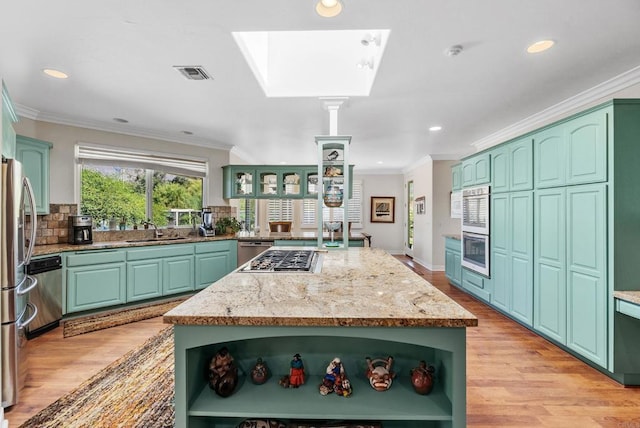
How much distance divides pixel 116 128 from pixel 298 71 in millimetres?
2807

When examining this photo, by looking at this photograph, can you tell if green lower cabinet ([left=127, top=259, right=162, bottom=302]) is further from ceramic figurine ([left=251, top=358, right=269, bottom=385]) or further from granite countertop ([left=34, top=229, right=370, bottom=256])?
ceramic figurine ([left=251, top=358, right=269, bottom=385])

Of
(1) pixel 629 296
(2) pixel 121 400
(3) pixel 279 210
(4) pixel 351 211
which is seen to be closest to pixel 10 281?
(2) pixel 121 400

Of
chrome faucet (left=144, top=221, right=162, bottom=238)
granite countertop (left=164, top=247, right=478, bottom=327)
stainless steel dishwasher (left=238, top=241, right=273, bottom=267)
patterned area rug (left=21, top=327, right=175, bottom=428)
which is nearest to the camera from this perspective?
granite countertop (left=164, top=247, right=478, bottom=327)

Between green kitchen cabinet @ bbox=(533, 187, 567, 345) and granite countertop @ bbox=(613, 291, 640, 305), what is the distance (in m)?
0.46

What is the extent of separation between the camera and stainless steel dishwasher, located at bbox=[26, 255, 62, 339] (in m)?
2.90

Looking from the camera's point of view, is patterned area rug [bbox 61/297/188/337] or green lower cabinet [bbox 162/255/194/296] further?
green lower cabinet [bbox 162/255/194/296]

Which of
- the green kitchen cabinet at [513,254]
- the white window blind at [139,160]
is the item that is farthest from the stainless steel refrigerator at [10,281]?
the green kitchen cabinet at [513,254]

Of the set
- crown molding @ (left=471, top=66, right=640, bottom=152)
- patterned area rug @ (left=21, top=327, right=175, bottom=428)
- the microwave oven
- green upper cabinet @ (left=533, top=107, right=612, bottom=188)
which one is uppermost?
crown molding @ (left=471, top=66, right=640, bottom=152)

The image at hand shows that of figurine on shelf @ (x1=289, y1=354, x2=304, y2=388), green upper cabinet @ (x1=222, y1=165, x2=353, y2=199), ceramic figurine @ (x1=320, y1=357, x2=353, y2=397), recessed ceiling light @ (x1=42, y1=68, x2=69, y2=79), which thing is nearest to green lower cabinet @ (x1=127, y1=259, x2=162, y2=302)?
green upper cabinet @ (x1=222, y1=165, x2=353, y2=199)

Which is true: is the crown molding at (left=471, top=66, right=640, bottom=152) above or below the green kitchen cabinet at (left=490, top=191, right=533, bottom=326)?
above

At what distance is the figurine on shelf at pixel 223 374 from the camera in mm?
1195

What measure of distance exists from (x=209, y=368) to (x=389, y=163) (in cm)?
675

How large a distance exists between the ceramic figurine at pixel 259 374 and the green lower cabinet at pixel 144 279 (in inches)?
122

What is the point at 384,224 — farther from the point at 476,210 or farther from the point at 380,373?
the point at 380,373
